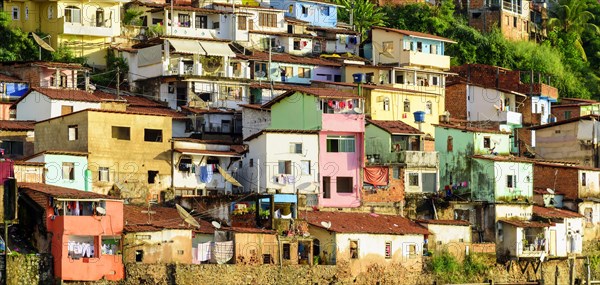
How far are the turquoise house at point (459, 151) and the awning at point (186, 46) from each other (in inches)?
494

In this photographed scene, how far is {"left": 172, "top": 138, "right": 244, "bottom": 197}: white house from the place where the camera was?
70062 millimetres

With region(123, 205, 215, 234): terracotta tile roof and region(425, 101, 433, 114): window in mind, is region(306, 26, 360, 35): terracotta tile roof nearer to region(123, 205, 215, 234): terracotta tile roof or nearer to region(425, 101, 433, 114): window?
region(425, 101, 433, 114): window

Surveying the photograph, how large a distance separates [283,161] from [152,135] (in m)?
5.60

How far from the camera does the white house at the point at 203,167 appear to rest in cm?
7006

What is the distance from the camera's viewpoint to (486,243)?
2894 inches

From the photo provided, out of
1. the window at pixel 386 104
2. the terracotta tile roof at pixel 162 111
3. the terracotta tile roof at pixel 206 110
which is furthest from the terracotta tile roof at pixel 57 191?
the window at pixel 386 104

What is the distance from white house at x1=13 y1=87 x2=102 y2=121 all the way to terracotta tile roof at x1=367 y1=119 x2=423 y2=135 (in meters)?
12.5

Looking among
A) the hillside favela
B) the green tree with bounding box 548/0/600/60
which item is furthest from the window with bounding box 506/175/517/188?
the green tree with bounding box 548/0/600/60

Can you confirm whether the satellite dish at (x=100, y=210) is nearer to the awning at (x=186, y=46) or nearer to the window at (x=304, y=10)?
the awning at (x=186, y=46)

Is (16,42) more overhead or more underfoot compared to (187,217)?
more overhead

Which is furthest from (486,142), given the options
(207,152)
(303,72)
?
(207,152)

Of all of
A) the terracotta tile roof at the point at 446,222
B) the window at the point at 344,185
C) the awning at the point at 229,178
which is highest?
the awning at the point at 229,178

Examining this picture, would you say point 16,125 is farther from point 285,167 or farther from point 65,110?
point 285,167

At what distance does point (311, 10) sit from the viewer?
96812 mm
